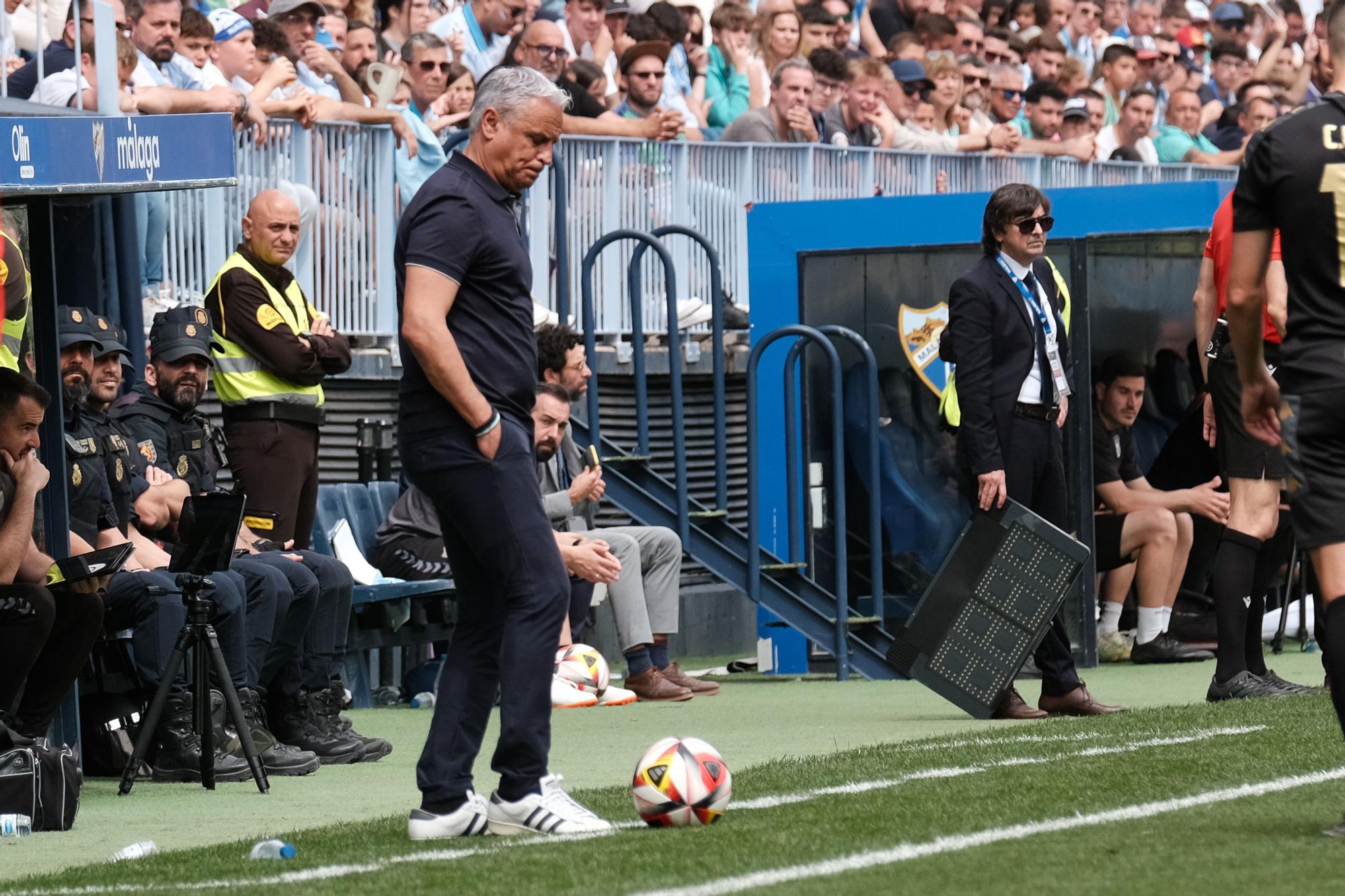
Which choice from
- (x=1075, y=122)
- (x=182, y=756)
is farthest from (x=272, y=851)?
(x=1075, y=122)

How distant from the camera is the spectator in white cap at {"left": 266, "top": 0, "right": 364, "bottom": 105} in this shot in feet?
42.8

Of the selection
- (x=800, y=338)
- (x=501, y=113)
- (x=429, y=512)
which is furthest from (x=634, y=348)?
(x=501, y=113)

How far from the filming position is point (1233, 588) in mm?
9539

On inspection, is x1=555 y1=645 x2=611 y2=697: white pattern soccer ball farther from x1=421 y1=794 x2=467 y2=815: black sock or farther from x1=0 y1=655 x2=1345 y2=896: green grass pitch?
x1=421 y1=794 x2=467 y2=815: black sock

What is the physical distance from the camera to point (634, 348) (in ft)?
40.8

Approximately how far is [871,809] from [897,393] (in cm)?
610

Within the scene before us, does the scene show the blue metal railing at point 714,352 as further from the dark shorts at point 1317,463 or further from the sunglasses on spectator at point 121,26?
the dark shorts at point 1317,463

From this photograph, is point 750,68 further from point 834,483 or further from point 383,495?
point 383,495

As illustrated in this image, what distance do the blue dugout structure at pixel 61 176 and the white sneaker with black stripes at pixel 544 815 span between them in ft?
7.72

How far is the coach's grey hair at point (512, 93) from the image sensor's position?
6.27m

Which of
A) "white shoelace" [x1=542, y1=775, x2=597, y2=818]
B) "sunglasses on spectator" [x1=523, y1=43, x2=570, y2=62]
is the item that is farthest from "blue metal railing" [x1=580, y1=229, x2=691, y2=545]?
"white shoelace" [x1=542, y1=775, x2=597, y2=818]

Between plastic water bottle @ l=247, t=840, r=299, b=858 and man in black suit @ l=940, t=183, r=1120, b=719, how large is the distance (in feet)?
13.9

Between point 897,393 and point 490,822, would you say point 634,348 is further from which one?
point 490,822

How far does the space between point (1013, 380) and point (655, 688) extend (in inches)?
103
